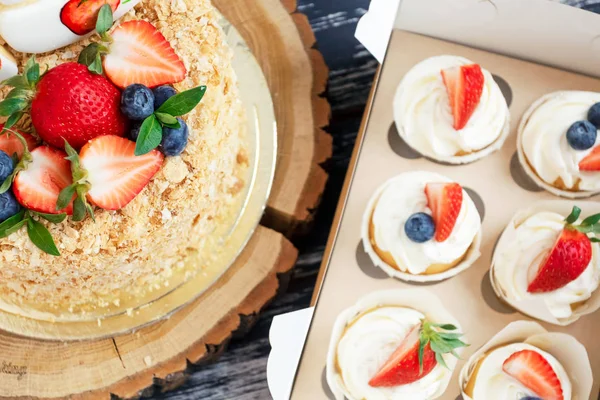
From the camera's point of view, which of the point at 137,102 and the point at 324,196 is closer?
the point at 137,102

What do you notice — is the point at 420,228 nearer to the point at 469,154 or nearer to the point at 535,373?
the point at 469,154

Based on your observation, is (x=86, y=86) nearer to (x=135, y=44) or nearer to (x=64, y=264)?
(x=135, y=44)

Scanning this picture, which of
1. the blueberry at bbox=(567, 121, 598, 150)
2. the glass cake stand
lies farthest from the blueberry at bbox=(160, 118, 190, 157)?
the blueberry at bbox=(567, 121, 598, 150)

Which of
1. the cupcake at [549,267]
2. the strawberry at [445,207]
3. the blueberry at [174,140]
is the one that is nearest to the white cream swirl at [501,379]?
the cupcake at [549,267]

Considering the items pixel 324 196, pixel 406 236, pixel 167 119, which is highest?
pixel 167 119

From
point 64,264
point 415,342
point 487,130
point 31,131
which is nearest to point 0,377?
point 64,264

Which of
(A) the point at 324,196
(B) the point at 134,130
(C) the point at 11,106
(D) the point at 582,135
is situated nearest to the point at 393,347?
(A) the point at 324,196

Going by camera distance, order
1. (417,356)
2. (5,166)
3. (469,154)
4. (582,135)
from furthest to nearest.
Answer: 1. (469,154)
2. (582,135)
3. (417,356)
4. (5,166)
